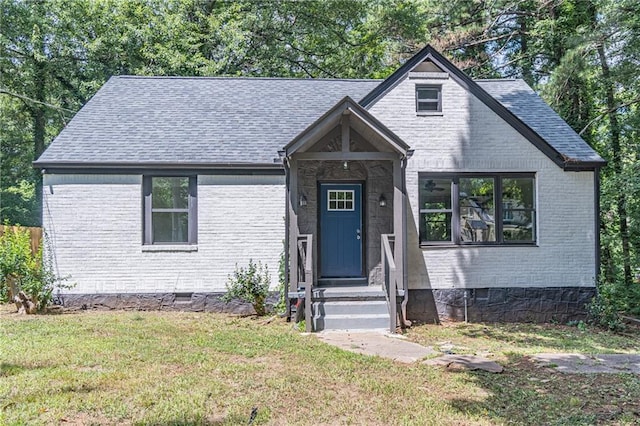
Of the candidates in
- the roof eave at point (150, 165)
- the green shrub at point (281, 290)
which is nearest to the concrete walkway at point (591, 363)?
the green shrub at point (281, 290)

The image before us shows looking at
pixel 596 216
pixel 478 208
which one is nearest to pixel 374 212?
pixel 478 208

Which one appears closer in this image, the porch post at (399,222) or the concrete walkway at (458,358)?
the concrete walkway at (458,358)

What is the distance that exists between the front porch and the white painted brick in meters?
0.88

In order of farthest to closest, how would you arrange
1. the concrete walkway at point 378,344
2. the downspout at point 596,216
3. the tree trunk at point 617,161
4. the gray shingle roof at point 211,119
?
the tree trunk at point 617,161
the gray shingle roof at point 211,119
the downspout at point 596,216
the concrete walkway at point 378,344

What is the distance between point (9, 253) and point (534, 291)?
443 inches

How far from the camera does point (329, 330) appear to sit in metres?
8.14

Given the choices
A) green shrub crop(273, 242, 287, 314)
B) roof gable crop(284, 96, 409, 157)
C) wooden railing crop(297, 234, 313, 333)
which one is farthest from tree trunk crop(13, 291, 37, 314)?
roof gable crop(284, 96, 409, 157)

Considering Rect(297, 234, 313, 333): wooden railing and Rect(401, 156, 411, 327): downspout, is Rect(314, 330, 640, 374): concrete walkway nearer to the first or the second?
Rect(297, 234, 313, 333): wooden railing

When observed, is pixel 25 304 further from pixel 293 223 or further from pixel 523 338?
pixel 523 338

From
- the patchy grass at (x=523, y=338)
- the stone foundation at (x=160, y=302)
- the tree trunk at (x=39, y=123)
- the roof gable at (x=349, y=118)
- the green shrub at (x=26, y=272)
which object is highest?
the tree trunk at (x=39, y=123)

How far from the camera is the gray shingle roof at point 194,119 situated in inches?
389

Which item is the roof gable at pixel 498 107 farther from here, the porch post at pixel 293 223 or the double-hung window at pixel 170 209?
the double-hung window at pixel 170 209

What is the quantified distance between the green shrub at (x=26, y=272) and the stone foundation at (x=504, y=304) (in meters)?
7.72

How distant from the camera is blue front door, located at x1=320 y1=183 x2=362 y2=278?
389 inches
